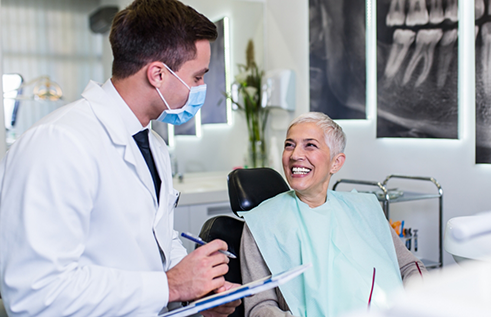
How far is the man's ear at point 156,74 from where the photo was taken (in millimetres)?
1220

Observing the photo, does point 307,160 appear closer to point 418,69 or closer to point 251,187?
point 251,187

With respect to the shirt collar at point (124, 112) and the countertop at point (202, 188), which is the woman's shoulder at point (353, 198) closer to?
the shirt collar at point (124, 112)

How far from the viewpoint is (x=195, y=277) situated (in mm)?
1093

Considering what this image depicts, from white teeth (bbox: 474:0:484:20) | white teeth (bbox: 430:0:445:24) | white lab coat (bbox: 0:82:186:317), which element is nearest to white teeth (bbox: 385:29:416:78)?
white teeth (bbox: 430:0:445:24)

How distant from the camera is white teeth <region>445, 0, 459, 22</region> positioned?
2369 millimetres

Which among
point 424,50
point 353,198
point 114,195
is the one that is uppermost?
point 424,50

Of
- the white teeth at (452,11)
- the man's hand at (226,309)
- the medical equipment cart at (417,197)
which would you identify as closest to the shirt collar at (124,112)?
the man's hand at (226,309)

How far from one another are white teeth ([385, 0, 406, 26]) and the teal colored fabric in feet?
4.48

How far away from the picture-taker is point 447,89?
7.98 feet

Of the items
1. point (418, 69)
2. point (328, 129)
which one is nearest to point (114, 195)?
point (328, 129)

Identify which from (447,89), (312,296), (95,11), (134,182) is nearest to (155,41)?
(134,182)

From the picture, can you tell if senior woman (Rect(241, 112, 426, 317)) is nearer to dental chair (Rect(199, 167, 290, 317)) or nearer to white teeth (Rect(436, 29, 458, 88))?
dental chair (Rect(199, 167, 290, 317))

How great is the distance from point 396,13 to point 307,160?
4.83ft

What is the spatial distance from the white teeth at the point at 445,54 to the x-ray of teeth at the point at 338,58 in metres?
0.58
